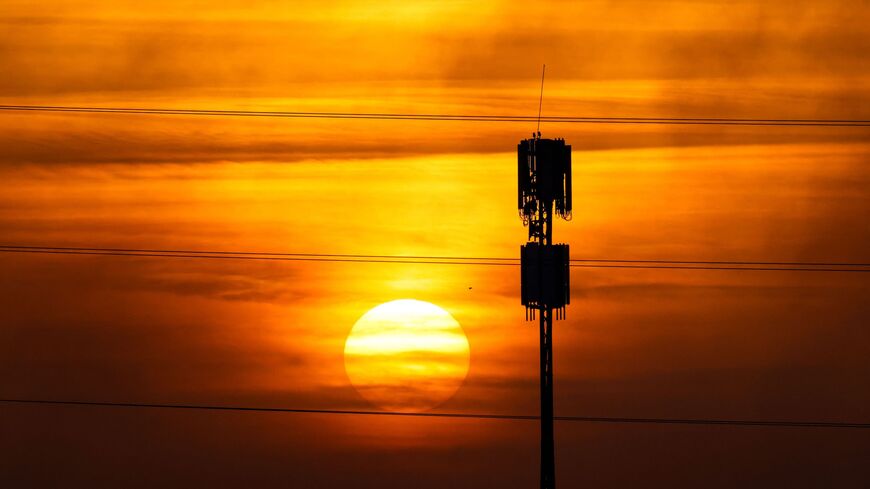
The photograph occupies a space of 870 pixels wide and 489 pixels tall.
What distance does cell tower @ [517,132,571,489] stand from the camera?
67.9 ft

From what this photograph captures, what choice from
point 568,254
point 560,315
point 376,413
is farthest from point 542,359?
point 376,413

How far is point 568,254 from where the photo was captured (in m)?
21.0

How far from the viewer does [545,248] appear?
20.8 meters

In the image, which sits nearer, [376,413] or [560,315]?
[560,315]

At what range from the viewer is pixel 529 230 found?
21.3m

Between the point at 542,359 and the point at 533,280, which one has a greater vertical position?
the point at 533,280

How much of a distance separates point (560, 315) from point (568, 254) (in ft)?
4.55

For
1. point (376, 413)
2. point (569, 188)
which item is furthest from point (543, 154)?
point (376, 413)

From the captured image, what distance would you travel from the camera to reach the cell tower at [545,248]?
20688 millimetres

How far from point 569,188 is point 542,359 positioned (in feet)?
12.8

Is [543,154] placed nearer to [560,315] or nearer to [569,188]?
[569,188]

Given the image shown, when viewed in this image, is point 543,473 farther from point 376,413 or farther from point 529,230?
point 376,413

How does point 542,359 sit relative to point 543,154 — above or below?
below

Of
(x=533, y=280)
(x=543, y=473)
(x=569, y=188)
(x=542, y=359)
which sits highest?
(x=569, y=188)
